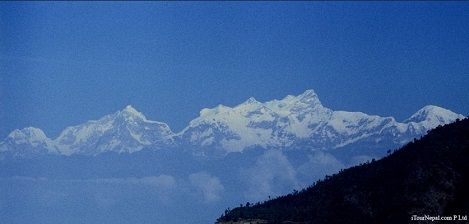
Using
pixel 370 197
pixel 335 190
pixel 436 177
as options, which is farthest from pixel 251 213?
pixel 436 177

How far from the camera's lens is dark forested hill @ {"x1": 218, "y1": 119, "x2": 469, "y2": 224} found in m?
109

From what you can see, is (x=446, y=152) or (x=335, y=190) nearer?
(x=446, y=152)

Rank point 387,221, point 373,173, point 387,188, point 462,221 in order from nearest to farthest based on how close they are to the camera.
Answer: point 462,221 < point 387,221 < point 387,188 < point 373,173

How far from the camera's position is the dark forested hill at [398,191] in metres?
109

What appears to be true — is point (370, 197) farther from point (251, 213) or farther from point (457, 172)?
point (251, 213)

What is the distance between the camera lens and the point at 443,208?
355ft

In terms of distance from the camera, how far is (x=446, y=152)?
117 m

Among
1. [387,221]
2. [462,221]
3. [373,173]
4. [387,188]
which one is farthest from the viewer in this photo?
[373,173]

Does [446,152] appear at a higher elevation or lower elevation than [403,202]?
higher

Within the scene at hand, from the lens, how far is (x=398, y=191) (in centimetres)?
11325

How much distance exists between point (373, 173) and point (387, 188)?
1171cm

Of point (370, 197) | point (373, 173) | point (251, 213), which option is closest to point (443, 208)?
point (370, 197)

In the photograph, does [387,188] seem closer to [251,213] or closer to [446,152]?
[446,152]

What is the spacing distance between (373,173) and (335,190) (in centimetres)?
787
